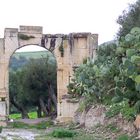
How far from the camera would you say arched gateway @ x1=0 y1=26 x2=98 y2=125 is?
31828 millimetres

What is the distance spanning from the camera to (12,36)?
32.0 metres

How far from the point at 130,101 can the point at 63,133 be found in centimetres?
471

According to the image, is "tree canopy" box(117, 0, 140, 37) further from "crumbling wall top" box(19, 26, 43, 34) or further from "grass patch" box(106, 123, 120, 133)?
"grass patch" box(106, 123, 120, 133)

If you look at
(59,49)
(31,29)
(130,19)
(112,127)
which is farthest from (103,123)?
(31,29)

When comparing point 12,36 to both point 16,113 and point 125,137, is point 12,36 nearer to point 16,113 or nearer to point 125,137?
point 125,137

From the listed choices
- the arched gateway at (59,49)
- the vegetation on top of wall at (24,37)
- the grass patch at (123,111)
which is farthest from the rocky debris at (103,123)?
the vegetation on top of wall at (24,37)

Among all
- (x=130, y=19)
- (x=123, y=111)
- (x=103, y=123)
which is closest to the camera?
(x=123, y=111)

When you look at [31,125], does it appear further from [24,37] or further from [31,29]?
[31,29]

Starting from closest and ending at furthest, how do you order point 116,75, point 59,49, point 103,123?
point 116,75 < point 103,123 < point 59,49

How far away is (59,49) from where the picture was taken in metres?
32.5

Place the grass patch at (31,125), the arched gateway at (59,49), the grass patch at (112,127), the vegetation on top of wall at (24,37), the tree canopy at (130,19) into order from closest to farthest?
1. the grass patch at (112,127)
2. the tree canopy at (130,19)
3. the grass patch at (31,125)
4. the arched gateway at (59,49)
5. the vegetation on top of wall at (24,37)

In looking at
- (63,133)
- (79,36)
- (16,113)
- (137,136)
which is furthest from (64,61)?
(16,113)

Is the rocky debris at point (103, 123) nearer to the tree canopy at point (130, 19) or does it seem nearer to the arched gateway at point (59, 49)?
the tree canopy at point (130, 19)

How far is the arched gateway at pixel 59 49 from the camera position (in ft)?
104
